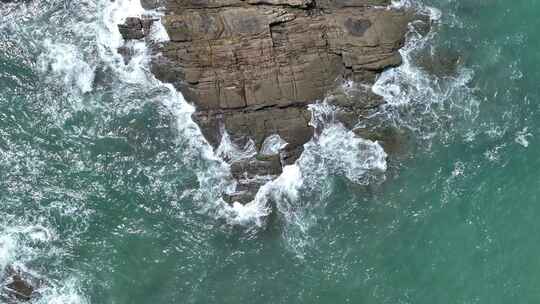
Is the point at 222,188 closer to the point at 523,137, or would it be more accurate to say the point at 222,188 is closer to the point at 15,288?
the point at 15,288

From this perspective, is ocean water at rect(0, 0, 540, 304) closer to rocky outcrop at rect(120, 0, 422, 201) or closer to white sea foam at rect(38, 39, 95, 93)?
white sea foam at rect(38, 39, 95, 93)

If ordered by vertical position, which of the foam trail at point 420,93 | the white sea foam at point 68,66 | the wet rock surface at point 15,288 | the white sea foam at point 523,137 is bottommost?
the wet rock surface at point 15,288

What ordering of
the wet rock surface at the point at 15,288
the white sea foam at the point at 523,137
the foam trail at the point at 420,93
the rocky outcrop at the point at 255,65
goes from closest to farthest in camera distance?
the wet rock surface at the point at 15,288
the rocky outcrop at the point at 255,65
the foam trail at the point at 420,93
the white sea foam at the point at 523,137

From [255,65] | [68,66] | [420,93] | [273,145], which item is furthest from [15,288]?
[420,93]

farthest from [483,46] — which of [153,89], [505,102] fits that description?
[153,89]

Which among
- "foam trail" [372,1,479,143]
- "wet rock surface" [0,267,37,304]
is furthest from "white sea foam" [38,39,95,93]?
"foam trail" [372,1,479,143]

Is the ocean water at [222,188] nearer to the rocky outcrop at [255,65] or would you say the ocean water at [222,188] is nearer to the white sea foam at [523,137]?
the white sea foam at [523,137]

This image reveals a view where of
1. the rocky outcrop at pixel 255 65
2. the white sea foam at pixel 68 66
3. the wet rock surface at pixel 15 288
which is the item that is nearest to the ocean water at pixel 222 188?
the white sea foam at pixel 68 66
